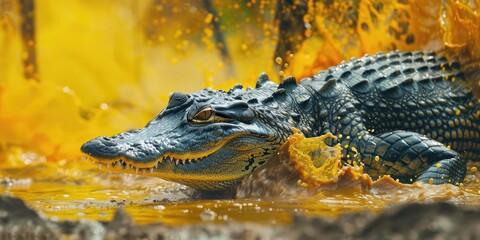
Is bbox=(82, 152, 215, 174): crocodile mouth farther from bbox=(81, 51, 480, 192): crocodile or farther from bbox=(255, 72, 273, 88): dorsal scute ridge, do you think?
bbox=(255, 72, 273, 88): dorsal scute ridge

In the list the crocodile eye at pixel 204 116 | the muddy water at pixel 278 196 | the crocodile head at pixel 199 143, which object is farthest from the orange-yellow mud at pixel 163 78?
the crocodile eye at pixel 204 116

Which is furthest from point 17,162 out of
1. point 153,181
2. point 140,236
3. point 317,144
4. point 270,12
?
point 140,236

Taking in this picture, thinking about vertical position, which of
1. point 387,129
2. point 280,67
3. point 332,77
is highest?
point 280,67

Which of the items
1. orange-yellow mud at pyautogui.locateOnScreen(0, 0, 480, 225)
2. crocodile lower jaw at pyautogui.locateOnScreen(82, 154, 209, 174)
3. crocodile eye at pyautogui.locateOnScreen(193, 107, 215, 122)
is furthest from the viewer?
crocodile eye at pyautogui.locateOnScreen(193, 107, 215, 122)

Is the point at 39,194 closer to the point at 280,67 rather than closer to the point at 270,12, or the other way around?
the point at 280,67

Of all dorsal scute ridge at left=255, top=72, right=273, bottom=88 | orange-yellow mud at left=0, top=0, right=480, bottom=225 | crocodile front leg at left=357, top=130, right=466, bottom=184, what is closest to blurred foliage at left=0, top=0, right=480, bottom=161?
orange-yellow mud at left=0, top=0, right=480, bottom=225

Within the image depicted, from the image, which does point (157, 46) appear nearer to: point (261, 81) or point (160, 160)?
point (261, 81)
